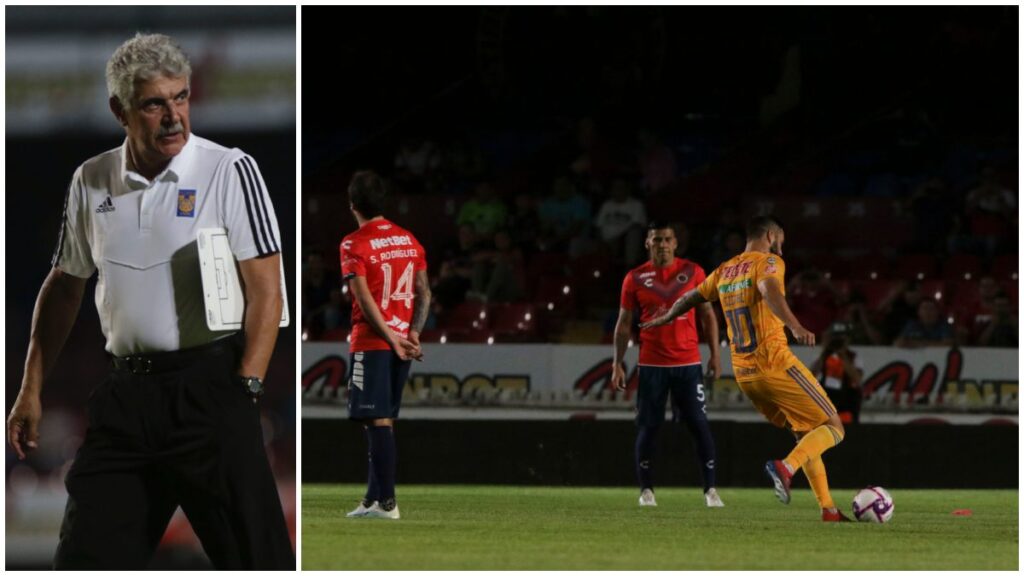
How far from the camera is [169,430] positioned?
551 cm

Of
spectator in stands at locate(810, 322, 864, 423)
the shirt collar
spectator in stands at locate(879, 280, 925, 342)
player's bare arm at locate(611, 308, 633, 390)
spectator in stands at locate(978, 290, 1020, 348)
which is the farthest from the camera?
spectator in stands at locate(879, 280, 925, 342)

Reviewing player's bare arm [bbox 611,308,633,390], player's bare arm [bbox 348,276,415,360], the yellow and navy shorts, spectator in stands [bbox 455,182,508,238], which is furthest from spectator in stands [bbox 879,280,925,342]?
player's bare arm [bbox 348,276,415,360]

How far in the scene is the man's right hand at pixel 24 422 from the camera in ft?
19.1

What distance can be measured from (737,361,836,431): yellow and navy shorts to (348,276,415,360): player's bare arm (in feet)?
7.04

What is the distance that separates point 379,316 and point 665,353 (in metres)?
2.91

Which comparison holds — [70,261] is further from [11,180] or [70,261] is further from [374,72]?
[374,72]

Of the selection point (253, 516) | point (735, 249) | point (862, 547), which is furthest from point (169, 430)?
point (735, 249)

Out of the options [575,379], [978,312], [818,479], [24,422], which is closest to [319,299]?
[575,379]

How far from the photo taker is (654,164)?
20.2m

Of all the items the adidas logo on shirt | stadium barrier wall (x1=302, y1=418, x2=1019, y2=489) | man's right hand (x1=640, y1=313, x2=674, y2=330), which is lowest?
stadium barrier wall (x1=302, y1=418, x2=1019, y2=489)

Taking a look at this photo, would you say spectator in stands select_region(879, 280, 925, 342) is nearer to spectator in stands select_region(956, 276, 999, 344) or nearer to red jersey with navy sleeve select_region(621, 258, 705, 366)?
spectator in stands select_region(956, 276, 999, 344)

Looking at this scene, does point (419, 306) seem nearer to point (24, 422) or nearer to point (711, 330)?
point (711, 330)

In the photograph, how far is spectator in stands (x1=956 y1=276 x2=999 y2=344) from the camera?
15.8 meters

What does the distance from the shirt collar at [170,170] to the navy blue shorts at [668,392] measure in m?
5.90
